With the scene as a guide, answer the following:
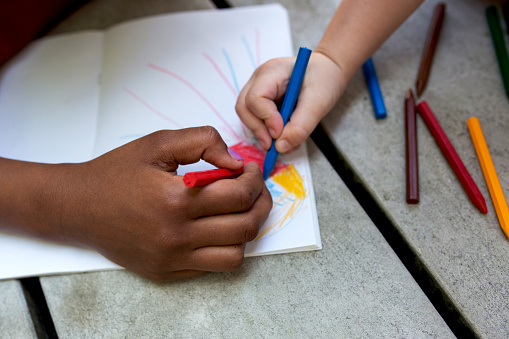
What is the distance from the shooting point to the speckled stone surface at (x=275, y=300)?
0.43m

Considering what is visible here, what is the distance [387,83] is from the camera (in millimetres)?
575

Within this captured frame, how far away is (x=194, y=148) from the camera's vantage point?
0.42 m

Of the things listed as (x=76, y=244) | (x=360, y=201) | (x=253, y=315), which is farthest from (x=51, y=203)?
(x=360, y=201)

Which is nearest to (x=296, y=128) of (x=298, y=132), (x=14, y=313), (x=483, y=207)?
(x=298, y=132)

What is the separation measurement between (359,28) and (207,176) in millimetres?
281

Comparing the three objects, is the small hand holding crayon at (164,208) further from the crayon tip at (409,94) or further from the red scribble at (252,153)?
the crayon tip at (409,94)

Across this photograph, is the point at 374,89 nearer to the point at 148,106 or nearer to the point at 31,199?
the point at 148,106

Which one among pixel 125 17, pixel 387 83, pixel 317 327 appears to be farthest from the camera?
pixel 125 17

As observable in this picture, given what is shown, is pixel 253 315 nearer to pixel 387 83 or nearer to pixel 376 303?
pixel 376 303

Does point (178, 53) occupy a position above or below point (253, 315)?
above

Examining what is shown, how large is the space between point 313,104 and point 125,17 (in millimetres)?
381

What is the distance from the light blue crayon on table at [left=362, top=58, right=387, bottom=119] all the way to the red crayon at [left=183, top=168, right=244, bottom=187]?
0.21 meters

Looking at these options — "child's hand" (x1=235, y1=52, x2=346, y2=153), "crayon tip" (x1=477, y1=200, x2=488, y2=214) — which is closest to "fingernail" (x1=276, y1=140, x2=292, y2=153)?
"child's hand" (x1=235, y1=52, x2=346, y2=153)

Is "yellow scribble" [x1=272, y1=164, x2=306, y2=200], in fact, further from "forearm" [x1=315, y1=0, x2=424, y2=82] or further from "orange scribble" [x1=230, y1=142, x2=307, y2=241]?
"forearm" [x1=315, y1=0, x2=424, y2=82]
